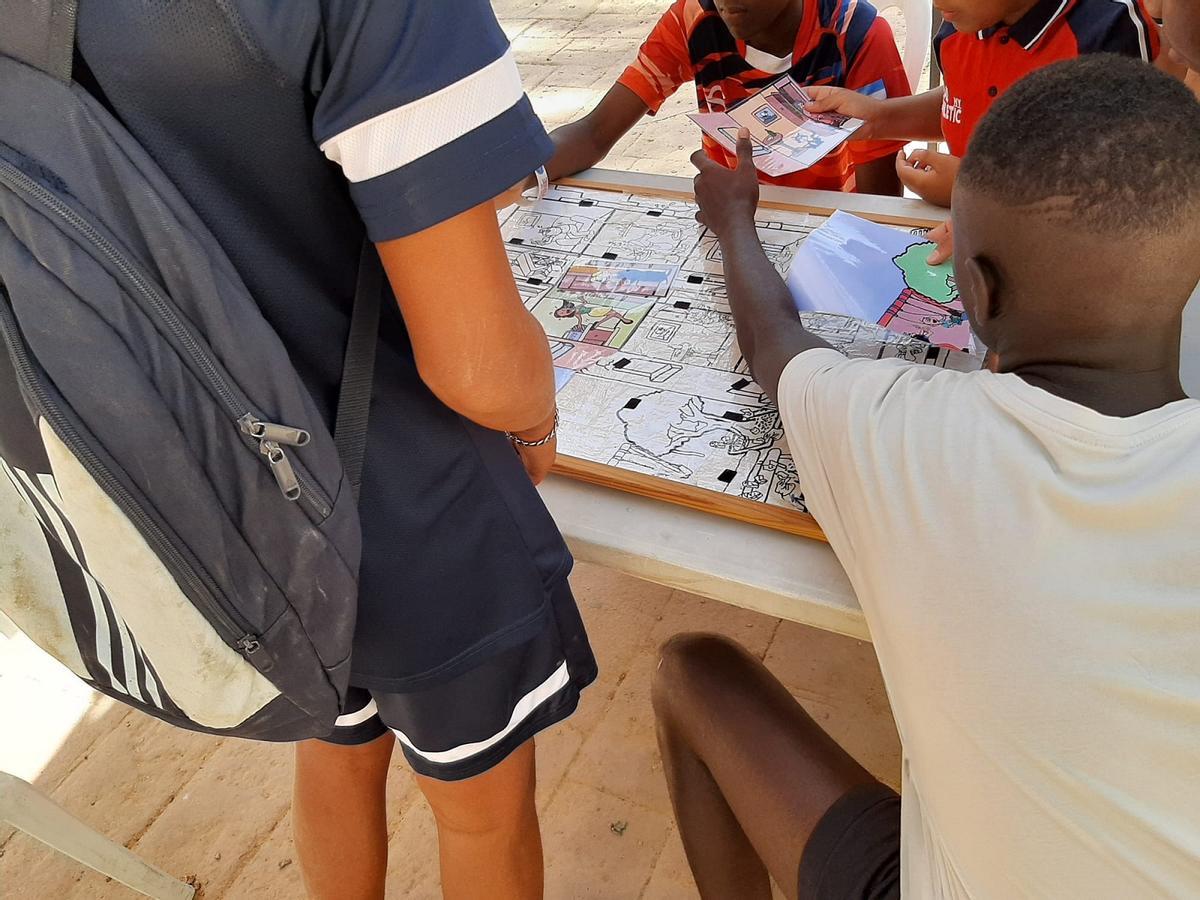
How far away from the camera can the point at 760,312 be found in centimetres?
114

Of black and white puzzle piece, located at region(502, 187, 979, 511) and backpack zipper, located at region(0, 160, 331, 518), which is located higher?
backpack zipper, located at region(0, 160, 331, 518)

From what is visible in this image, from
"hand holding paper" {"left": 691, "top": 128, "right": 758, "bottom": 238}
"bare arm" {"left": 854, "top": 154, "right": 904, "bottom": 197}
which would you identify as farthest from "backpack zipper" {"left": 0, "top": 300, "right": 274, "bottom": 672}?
"bare arm" {"left": 854, "top": 154, "right": 904, "bottom": 197}

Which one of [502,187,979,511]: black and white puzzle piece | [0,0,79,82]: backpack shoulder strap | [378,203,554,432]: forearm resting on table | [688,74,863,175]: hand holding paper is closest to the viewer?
[0,0,79,82]: backpack shoulder strap

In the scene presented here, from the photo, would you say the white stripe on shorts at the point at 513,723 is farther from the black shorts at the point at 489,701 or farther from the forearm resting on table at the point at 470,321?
the forearm resting on table at the point at 470,321

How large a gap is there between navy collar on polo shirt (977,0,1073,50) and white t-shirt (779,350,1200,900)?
0.92 m

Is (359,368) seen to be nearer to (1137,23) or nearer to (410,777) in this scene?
(410,777)

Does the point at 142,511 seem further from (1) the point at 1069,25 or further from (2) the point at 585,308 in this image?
(1) the point at 1069,25

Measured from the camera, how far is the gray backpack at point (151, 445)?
0.57m

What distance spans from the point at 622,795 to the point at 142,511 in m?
1.17

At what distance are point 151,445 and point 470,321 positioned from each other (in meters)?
0.23

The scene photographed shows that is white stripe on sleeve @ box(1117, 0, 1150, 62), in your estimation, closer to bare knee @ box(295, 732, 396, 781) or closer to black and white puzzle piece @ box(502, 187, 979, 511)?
black and white puzzle piece @ box(502, 187, 979, 511)

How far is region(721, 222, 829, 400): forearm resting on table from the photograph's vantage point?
1045 mm

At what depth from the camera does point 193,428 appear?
2.13 ft

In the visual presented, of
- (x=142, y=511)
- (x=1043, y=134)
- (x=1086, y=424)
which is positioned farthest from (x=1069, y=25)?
(x=142, y=511)
